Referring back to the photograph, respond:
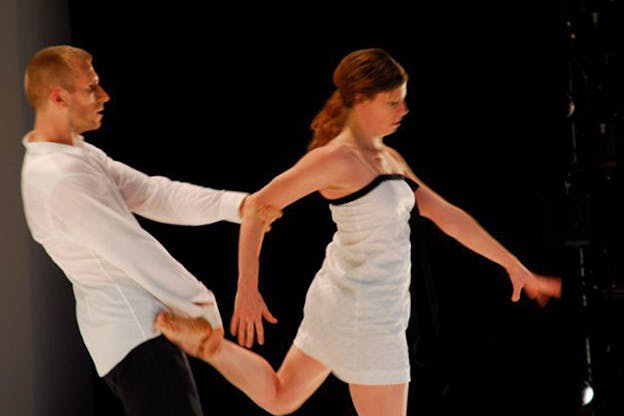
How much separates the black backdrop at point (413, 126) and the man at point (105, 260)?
6.31 feet

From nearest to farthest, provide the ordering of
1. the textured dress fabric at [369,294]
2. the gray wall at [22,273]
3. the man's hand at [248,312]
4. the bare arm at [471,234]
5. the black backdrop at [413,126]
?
the man's hand at [248,312] < the textured dress fabric at [369,294] < the bare arm at [471,234] < the gray wall at [22,273] < the black backdrop at [413,126]

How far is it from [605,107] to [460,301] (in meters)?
1.32

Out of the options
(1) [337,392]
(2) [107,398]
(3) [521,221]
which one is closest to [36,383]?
(2) [107,398]

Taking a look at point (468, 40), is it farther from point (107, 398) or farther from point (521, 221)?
point (107, 398)

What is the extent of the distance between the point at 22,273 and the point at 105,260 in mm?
1894

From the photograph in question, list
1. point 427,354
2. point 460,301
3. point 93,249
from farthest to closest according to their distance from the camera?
point 460,301 < point 427,354 < point 93,249

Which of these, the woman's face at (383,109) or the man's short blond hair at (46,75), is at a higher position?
the man's short blond hair at (46,75)

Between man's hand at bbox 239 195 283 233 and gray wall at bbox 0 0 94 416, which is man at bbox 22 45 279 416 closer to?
man's hand at bbox 239 195 283 233

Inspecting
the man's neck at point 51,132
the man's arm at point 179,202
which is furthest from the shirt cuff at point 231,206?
the man's neck at point 51,132

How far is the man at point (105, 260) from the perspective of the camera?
308 centimetres

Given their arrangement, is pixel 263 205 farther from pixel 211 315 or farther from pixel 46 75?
pixel 46 75

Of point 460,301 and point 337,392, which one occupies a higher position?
point 460,301

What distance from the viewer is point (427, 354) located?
4.10 meters

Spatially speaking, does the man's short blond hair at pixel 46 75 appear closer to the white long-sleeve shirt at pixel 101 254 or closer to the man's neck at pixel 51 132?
the man's neck at pixel 51 132
